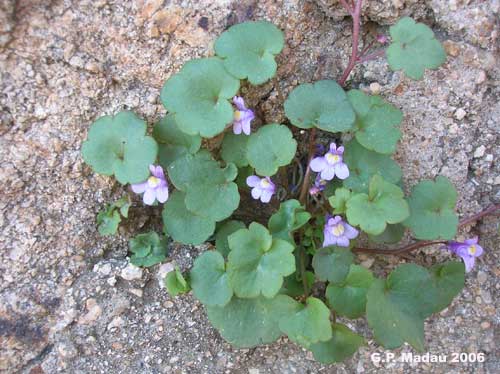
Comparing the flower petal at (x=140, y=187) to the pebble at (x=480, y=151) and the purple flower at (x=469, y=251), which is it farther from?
the pebble at (x=480, y=151)

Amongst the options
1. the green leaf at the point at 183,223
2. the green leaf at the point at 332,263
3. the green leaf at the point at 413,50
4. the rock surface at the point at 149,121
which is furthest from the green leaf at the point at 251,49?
the green leaf at the point at 332,263

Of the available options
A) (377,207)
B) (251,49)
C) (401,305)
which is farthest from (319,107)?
(401,305)

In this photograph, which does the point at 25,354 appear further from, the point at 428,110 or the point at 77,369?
the point at 428,110

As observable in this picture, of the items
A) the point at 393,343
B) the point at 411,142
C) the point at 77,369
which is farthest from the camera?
the point at 411,142

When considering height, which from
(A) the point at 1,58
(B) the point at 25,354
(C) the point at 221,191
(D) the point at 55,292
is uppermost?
(A) the point at 1,58

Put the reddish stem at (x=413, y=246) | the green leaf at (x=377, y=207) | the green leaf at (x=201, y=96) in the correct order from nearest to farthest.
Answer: the green leaf at (x=377, y=207), the green leaf at (x=201, y=96), the reddish stem at (x=413, y=246)

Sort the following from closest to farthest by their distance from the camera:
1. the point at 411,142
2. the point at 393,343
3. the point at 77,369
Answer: the point at 393,343 < the point at 77,369 < the point at 411,142

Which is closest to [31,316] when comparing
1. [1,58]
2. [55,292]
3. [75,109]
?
[55,292]
